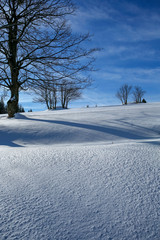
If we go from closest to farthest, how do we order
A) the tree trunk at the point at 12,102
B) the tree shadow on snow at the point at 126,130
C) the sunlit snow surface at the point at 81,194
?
the sunlit snow surface at the point at 81,194
the tree shadow on snow at the point at 126,130
the tree trunk at the point at 12,102

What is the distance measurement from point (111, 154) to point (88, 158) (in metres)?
0.26

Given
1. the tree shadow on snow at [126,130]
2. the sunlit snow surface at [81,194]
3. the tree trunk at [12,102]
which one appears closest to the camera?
the sunlit snow surface at [81,194]

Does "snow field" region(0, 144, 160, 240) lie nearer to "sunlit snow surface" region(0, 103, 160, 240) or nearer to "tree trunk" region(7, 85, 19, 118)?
"sunlit snow surface" region(0, 103, 160, 240)

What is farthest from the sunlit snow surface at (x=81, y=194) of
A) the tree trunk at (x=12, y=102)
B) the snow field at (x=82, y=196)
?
Result: the tree trunk at (x=12, y=102)

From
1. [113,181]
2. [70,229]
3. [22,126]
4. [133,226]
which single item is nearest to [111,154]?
[113,181]

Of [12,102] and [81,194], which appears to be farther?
[12,102]

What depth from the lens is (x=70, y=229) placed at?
3.03 ft

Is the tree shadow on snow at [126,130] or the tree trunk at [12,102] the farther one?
the tree trunk at [12,102]

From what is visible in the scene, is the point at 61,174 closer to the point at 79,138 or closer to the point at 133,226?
the point at 133,226

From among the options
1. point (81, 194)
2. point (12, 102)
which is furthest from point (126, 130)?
point (12, 102)

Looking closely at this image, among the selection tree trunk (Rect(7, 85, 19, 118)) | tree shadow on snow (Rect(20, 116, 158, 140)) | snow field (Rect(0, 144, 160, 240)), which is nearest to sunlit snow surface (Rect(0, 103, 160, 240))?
snow field (Rect(0, 144, 160, 240))

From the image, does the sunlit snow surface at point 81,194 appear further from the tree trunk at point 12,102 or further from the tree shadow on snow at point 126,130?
the tree trunk at point 12,102

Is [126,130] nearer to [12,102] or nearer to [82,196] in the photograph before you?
[82,196]

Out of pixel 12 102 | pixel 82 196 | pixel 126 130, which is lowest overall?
pixel 82 196
